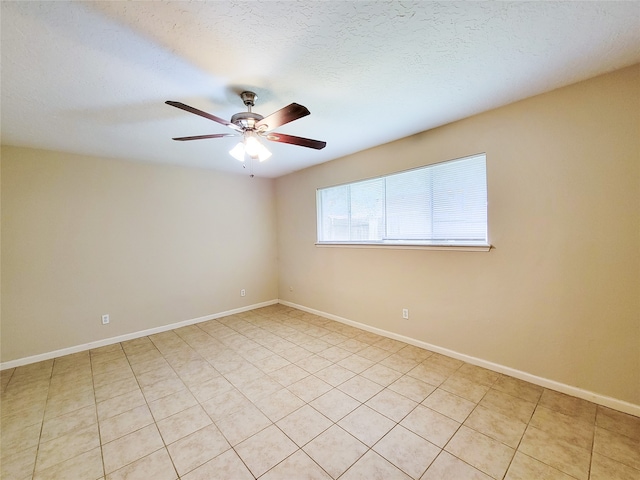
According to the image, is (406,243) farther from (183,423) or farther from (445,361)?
(183,423)

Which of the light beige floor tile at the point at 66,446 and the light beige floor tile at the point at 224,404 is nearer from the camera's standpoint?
the light beige floor tile at the point at 66,446

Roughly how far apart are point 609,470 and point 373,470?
1.32 meters

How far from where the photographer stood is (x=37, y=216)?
10.1 feet

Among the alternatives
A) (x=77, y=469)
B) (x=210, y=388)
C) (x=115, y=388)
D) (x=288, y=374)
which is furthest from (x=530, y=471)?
(x=115, y=388)

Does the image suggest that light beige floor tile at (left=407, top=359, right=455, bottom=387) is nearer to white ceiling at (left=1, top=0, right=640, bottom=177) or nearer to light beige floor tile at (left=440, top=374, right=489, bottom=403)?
light beige floor tile at (left=440, top=374, right=489, bottom=403)

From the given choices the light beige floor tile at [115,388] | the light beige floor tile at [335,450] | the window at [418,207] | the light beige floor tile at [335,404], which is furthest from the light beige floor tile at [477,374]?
the light beige floor tile at [115,388]

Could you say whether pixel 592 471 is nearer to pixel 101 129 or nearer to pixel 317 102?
pixel 317 102

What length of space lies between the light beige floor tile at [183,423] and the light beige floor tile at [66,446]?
401 mm

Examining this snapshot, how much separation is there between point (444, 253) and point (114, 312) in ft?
13.9

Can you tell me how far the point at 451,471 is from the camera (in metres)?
1.50

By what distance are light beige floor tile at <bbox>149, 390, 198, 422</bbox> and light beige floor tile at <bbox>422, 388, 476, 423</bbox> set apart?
76.2 inches

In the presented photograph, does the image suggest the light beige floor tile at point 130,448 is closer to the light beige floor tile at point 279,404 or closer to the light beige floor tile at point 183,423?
the light beige floor tile at point 183,423

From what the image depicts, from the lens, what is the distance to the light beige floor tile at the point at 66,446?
1641 millimetres

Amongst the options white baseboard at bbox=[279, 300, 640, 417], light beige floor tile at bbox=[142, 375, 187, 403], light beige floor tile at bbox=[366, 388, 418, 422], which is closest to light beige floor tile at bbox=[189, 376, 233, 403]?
light beige floor tile at bbox=[142, 375, 187, 403]
